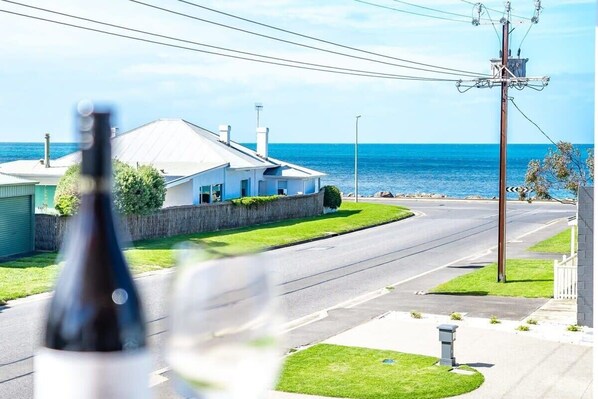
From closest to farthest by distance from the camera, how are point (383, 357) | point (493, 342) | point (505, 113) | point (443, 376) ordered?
1. point (443, 376)
2. point (383, 357)
3. point (493, 342)
4. point (505, 113)

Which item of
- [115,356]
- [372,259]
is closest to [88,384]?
[115,356]

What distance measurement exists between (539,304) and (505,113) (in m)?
6.87

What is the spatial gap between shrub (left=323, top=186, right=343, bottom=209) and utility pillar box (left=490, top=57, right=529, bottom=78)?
2733 cm

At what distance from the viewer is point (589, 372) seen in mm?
15461

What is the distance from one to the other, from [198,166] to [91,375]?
44.0 meters

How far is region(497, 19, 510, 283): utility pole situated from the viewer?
1052 inches

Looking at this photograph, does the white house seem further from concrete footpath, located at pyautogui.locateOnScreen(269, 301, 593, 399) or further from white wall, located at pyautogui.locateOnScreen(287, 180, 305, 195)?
concrete footpath, located at pyautogui.locateOnScreen(269, 301, 593, 399)

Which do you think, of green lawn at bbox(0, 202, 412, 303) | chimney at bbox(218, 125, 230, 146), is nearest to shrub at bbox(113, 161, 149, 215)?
green lawn at bbox(0, 202, 412, 303)

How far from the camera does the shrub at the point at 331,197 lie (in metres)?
54.6

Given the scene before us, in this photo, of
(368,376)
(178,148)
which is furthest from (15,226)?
(178,148)

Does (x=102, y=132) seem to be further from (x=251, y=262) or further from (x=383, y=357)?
(x=383, y=357)

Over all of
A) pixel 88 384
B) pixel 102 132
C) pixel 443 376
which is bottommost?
pixel 443 376

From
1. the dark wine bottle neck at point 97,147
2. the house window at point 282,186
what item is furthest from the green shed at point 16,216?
the dark wine bottle neck at point 97,147

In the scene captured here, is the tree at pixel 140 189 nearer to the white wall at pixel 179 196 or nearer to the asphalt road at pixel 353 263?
the asphalt road at pixel 353 263
